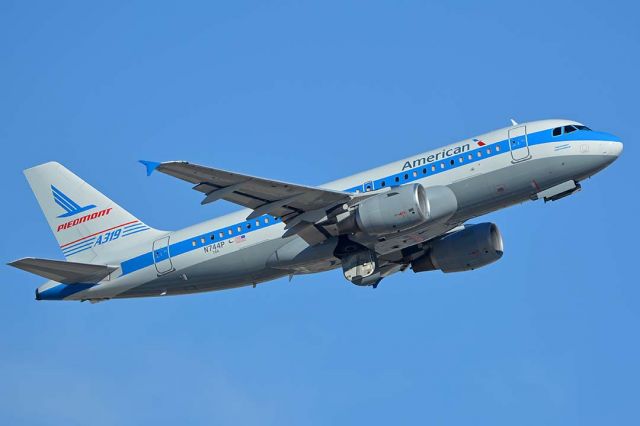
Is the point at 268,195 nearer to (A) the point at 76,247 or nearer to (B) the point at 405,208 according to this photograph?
(B) the point at 405,208

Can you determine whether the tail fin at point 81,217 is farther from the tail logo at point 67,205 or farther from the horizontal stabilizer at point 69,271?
the horizontal stabilizer at point 69,271

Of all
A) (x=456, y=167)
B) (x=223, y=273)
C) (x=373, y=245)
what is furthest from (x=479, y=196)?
(x=223, y=273)

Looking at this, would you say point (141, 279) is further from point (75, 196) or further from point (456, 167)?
point (456, 167)

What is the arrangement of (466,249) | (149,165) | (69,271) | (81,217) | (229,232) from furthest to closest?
(81,217), (466,249), (69,271), (229,232), (149,165)

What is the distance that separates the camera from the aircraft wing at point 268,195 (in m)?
42.4

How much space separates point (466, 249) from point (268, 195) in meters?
11.4

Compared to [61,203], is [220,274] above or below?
below

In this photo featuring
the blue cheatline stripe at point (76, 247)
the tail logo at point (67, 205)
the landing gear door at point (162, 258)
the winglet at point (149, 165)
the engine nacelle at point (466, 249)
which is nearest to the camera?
the winglet at point (149, 165)

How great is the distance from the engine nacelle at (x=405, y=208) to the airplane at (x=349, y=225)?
5 cm

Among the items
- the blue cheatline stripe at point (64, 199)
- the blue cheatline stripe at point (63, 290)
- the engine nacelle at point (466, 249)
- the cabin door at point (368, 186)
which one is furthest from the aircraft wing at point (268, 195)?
the blue cheatline stripe at point (64, 199)

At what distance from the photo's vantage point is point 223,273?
163ft

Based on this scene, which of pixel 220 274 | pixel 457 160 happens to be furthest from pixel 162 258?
pixel 457 160

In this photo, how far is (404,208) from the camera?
44719 mm

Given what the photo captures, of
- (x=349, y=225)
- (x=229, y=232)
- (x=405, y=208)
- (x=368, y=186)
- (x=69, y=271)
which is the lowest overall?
(x=405, y=208)
